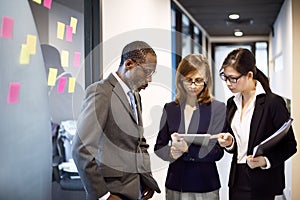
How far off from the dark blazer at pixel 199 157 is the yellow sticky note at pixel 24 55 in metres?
0.80

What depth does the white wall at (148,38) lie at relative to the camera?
2.72m

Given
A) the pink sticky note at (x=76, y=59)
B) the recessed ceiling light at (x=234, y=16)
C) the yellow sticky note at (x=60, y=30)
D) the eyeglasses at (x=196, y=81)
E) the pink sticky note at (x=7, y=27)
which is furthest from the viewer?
the recessed ceiling light at (x=234, y=16)

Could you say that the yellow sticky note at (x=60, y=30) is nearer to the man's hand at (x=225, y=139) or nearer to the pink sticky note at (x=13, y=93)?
the pink sticky note at (x=13, y=93)

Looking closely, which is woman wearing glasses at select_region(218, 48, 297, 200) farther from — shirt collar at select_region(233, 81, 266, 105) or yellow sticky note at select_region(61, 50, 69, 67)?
yellow sticky note at select_region(61, 50, 69, 67)

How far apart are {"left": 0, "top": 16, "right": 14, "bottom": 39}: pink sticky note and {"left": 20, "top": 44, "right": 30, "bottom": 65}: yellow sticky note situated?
0.12m

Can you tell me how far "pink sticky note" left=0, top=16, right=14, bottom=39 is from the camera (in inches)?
64.7

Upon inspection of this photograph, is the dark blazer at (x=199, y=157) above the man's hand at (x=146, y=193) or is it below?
above

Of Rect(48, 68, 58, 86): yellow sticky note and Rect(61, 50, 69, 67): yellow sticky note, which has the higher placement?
Rect(61, 50, 69, 67): yellow sticky note

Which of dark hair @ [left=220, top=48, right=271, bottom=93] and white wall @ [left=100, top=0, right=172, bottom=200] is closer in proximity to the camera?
dark hair @ [left=220, top=48, right=271, bottom=93]

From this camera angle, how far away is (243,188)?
2.00 m

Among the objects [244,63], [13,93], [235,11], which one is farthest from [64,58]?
[235,11]

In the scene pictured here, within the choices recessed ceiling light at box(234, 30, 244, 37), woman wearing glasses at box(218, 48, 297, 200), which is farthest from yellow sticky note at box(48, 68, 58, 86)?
recessed ceiling light at box(234, 30, 244, 37)

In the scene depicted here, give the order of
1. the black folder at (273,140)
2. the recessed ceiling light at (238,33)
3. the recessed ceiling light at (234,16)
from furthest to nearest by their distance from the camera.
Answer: the recessed ceiling light at (238,33) < the recessed ceiling light at (234,16) < the black folder at (273,140)

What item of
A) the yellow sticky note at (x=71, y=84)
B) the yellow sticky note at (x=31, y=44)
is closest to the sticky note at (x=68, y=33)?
the yellow sticky note at (x=71, y=84)
